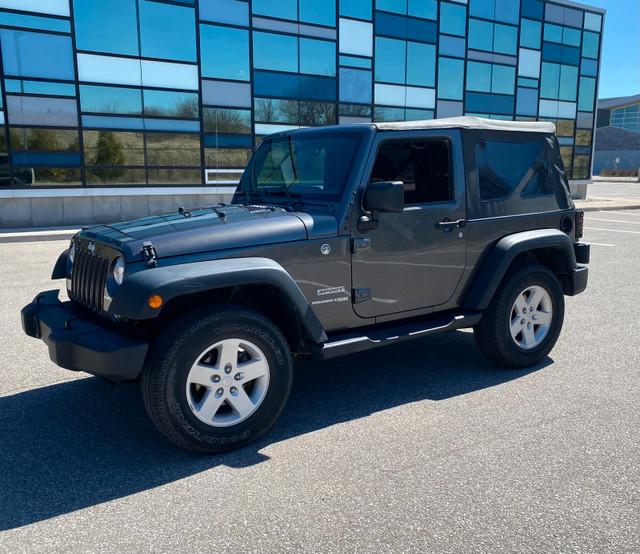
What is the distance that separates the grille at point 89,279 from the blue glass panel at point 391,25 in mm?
19977

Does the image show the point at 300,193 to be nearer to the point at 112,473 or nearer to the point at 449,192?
the point at 449,192

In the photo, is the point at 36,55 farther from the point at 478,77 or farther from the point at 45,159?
A: the point at 478,77

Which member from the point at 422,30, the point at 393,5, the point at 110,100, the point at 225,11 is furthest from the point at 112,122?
the point at 422,30

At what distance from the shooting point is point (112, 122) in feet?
56.6

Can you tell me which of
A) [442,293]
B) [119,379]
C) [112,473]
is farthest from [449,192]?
[112,473]

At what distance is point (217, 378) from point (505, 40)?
83.5 ft

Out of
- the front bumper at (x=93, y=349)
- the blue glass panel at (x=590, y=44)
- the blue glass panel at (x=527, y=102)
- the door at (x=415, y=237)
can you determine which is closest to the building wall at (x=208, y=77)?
the blue glass panel at (x=527, y=102)

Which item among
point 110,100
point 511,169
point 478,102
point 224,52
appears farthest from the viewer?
point 478,102

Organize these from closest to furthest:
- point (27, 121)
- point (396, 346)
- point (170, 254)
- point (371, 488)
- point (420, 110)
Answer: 1. point (371, 488)
2. point (170, 254)
3. point (396, 346)
4. point (27, 121)
5. point (420, 110)

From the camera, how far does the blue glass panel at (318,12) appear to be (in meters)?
19.7

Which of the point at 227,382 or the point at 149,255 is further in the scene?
the point at 227,382

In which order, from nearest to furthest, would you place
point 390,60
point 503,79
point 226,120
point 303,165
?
point 303,165 → point 226,120 → point 390,60 → point 503,79

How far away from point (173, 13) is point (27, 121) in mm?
5401

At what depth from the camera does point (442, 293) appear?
14.5 ft
